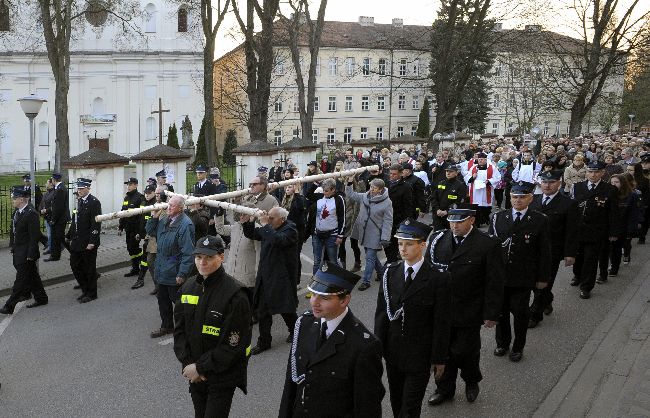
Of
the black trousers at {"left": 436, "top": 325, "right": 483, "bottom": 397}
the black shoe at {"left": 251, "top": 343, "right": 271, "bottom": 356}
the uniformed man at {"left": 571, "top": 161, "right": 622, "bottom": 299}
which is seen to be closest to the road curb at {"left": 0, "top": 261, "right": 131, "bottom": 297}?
the black shoe at {"left": 251, "top": 343, "right": 271, "bottom": 356}

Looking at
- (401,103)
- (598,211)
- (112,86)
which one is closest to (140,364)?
(598,211)

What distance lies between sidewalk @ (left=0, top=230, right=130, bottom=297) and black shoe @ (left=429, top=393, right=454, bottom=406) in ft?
26.0

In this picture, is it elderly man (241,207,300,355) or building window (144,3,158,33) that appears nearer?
elderly man (241,207,300,355)

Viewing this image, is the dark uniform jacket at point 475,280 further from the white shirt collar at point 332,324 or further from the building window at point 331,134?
the building window at point 331,134

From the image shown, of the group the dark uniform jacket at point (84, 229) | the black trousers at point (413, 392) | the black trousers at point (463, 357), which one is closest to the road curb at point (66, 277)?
the dark uniform jacket at point (84, 229)

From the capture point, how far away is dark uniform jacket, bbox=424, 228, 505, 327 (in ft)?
19.3

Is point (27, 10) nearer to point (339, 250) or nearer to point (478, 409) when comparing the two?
point (339, 250)

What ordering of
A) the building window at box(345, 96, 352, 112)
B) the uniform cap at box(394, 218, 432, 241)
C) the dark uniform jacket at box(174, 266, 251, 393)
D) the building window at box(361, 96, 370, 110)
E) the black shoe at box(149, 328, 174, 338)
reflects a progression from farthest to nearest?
the building window at box(361, 96, 370, 110) < the building window at box(345, 96, 352, 112) < the black shoe at box(149, 328, 174, 338) < the uniform cap at box(394, 218, 432, 241) < the dark uniform jacket at box(174, 266, 251, 393)

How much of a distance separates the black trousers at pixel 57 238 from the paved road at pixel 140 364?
9.66 feet

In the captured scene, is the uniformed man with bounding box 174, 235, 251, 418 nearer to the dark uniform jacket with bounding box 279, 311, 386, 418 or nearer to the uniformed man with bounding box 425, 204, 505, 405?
the dark uniform jacket with bounding box 279, 311, 386, 418

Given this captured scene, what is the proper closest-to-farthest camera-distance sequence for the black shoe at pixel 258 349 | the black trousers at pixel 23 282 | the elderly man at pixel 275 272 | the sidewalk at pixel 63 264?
1. the elderly man at pixel 275 272
2. the black shoe at pixel 258 349
3. the black trousers at pixel 23 282
4. the sidewalk at pixel 63 264

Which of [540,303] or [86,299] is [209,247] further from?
[86,299]

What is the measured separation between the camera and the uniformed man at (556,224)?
27.1ft

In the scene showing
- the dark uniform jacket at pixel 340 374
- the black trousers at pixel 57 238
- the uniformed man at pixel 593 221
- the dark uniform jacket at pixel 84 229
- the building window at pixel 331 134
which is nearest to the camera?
the dark uniform jacket at pixel 340 374
